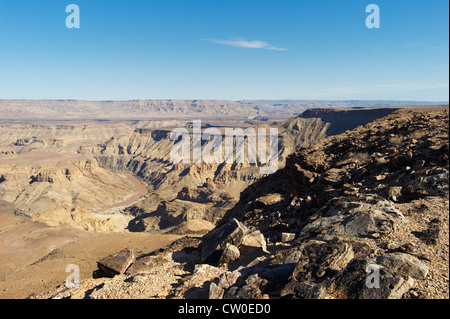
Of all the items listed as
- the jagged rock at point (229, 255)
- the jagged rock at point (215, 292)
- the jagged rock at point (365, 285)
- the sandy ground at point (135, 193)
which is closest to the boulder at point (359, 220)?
the jagged rock at point (365, 285)

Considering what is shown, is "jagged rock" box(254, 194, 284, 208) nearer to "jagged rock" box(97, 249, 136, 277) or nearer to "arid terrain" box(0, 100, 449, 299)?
"arid terrain" box(0, 100, 449, 299)

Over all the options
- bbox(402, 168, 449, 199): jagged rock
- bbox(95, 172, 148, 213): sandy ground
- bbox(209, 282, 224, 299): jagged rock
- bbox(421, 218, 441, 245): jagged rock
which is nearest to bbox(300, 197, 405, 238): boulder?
bbox(421, 218, 441, 245): jagged rock

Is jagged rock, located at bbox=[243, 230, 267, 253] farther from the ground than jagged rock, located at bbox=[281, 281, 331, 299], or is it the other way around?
jagged rock, located at bbox=[281, 281, 331, 299]

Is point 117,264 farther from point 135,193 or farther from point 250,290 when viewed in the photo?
point 135,193

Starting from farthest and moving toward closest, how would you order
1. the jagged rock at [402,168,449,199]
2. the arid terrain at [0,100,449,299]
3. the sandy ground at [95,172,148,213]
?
the sandy ground at [95,172,148,213], the jagged rock at [402,168,449,199], the arid terrain at [0,100,449,299]

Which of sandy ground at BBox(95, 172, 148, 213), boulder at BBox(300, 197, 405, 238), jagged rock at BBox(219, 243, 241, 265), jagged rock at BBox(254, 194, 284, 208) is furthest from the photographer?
sandy ground at BBox(95, 172, 148, 213)

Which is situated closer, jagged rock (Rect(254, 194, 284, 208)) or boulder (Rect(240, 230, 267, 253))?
boulder (Rect(240, 230, 267, 253))

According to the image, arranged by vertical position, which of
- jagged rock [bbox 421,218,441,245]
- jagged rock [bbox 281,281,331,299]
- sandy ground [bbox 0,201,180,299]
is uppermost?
jagged rock [bbox 421,218,441,245]
